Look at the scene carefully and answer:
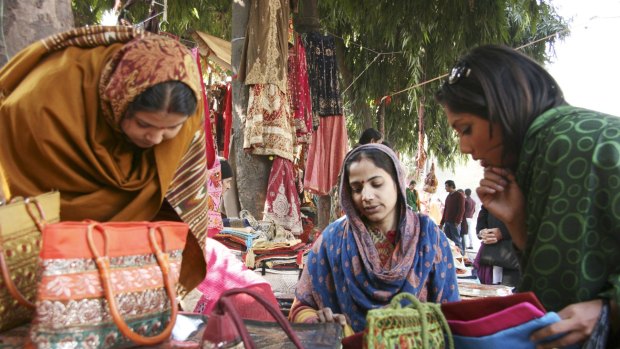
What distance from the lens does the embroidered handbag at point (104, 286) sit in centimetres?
121

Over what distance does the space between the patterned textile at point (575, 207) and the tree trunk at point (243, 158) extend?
12.3ft

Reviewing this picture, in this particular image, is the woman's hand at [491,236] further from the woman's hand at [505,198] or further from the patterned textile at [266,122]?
the woman's hand at [505,198]

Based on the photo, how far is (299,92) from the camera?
18.6 feet

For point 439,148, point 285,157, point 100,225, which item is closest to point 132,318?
point 100,225

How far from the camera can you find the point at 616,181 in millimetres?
1390

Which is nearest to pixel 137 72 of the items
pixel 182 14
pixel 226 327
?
pixel 226 327

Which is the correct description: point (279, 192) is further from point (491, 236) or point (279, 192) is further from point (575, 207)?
point (575, 207)

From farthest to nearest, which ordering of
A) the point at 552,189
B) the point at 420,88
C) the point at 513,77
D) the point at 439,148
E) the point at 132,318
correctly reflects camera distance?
the point at 439,148, the point at 420,88, the point at 513,77, the point at 552,189, the point at 132,318

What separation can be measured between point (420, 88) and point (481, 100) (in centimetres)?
918

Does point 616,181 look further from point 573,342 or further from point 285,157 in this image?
point 285,157

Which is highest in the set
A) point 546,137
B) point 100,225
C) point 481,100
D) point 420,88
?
point 420,88

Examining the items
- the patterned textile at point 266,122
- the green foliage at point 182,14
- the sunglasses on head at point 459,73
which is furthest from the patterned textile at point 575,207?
the green foliage at point 182,14

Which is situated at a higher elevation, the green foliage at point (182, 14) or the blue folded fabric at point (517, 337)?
the green foliage at point (182, 14)

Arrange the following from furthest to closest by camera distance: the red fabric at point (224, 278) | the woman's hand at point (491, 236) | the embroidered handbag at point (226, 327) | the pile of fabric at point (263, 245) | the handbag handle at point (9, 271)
A: the woman's hand at point (491, 236) < the pile of fabric at point (263, 245) < the red fabric at point (224, 278) < the handbag handle at point (9, 271) < the embroidered handbag at point (226, 327)
